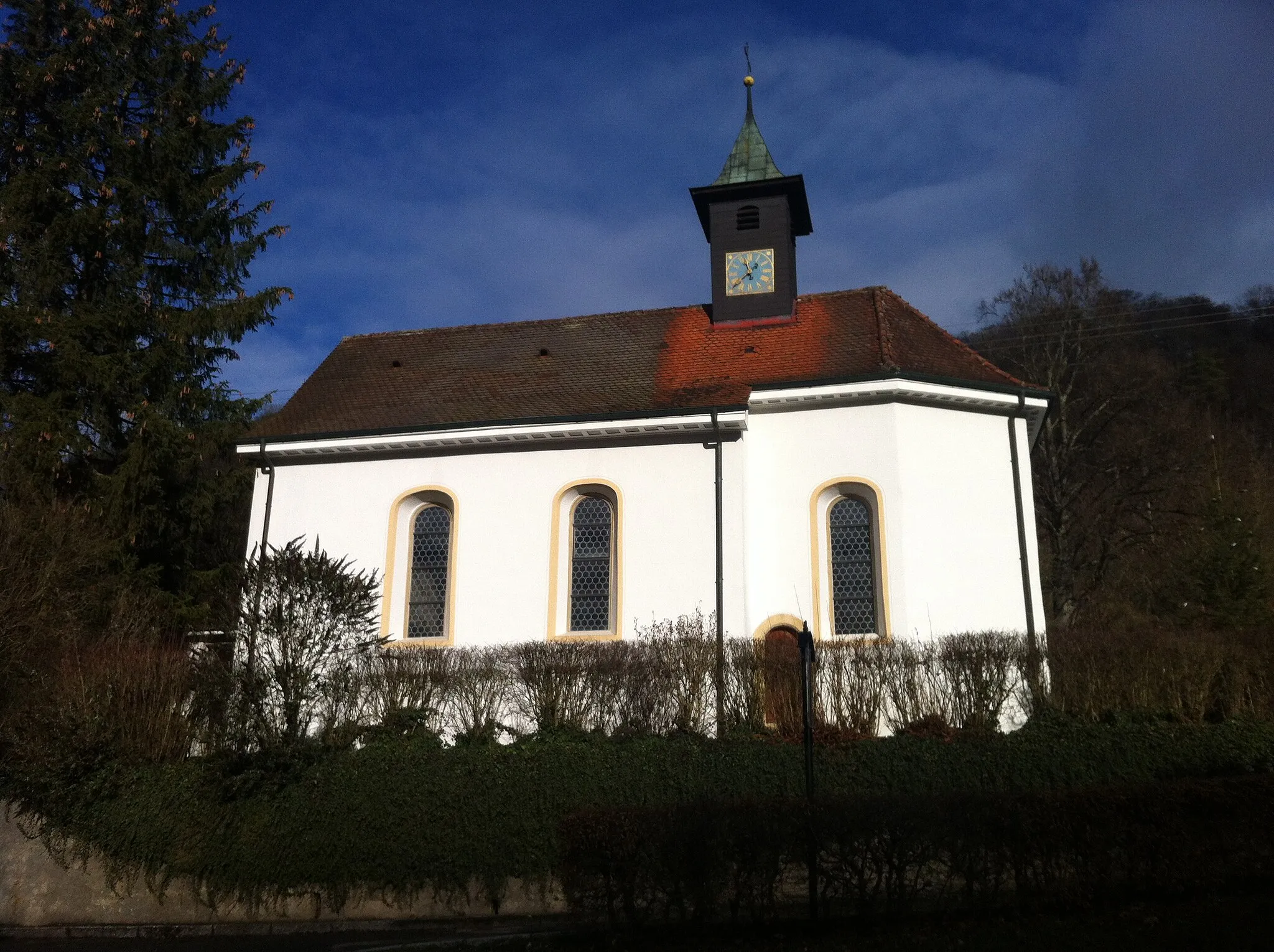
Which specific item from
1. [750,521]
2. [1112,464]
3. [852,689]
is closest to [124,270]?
[750,521]

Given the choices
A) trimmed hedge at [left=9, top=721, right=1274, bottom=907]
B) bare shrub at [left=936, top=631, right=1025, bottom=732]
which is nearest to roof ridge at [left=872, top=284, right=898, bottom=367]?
bare shrub at [left=936, top=631, right=1025, bottom=732]

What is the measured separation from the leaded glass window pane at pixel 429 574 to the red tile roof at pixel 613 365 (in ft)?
5.88

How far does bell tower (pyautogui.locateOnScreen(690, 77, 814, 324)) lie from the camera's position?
19938mm

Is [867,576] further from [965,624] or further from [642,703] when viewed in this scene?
[642,703]

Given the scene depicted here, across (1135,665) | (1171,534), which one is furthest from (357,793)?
(1171,534)

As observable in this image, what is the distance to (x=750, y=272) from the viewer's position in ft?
66.2

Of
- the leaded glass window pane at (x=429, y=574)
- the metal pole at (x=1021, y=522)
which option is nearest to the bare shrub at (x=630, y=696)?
the leaded glass window pane at (x=429, y=574)

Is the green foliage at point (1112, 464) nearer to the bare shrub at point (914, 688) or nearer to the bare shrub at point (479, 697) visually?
the bare shrub at point (914, 688)

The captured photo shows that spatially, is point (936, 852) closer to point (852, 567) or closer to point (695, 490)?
point (852, 567)

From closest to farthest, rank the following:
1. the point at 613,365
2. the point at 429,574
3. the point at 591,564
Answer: the point at 591,564 → the point at 429,574 → the point at 613,365

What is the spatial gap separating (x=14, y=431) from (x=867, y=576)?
49.6 ft

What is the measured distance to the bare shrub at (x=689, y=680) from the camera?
43.5 ft

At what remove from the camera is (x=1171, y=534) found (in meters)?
27.1

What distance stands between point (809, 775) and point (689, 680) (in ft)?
12.6
